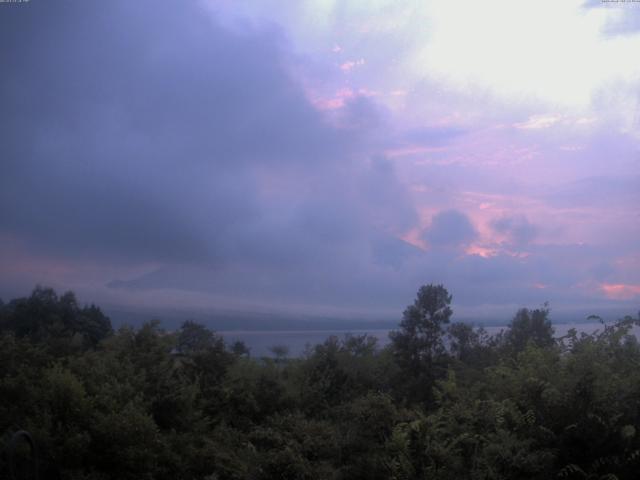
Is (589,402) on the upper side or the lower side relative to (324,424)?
upper

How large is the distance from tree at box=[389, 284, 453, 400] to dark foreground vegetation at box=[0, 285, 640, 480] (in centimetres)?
115

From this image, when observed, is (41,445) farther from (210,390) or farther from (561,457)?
(561,457)

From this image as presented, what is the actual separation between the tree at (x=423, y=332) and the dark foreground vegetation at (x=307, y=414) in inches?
45.1

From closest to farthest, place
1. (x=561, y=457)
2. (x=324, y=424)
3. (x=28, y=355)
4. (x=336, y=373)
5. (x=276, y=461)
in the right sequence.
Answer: (x=561, y=457) < (x=276, y=461) < (x=324, y=424) < (x=28, y=355) < (x=336, y=373)

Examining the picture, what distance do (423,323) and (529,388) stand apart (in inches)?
426

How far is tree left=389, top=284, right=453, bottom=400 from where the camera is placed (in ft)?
66.6

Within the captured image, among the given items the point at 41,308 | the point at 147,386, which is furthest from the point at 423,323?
the point at 41,308

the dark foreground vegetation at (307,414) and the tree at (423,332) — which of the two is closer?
the dark foreground vegetation at (307,414)

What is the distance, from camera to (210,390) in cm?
1711

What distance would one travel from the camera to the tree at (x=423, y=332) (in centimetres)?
2030

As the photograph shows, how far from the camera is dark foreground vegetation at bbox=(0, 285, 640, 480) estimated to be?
8.80 m

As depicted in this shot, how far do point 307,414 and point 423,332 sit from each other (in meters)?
5.66

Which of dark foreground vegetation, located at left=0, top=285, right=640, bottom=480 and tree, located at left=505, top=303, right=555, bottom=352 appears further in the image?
tree, located at left=505, top=303, right=555, bottom=352

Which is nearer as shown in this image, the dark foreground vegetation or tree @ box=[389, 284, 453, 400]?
the dark foreground vegetation
